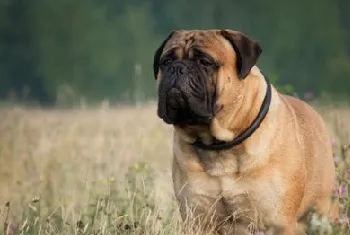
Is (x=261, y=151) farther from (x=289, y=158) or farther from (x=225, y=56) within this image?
(x=225, y=56)

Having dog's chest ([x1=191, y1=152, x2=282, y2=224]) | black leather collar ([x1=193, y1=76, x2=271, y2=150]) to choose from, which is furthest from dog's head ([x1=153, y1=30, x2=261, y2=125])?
dog's chest ([x1=191, y1=152, x2=282, y2=224])

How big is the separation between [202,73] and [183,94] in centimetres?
16

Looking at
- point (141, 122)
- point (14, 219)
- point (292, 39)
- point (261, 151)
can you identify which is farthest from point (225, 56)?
point (292, 39)

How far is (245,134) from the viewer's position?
6266 mm

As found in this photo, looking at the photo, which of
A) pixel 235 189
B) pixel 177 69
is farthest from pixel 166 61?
pixel 235 189

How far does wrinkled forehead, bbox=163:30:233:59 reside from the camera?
623cm

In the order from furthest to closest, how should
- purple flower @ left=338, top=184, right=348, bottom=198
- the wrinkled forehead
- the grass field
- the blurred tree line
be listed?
the blurred tree line < the grass field < the wrinkled forehead < purple flower @ left=338, top=184, right=348, bottom=198

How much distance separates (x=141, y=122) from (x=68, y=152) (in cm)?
367

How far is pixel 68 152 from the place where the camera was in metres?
10.6

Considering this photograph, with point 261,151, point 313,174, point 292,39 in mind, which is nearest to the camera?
point 261,151

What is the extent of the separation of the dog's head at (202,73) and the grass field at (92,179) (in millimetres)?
799

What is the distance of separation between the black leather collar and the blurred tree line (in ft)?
124

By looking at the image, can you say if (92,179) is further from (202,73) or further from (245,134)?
(202,73)

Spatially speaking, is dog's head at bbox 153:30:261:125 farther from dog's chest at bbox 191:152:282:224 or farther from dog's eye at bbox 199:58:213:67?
dog's chest at bbox 191:152:282:224
